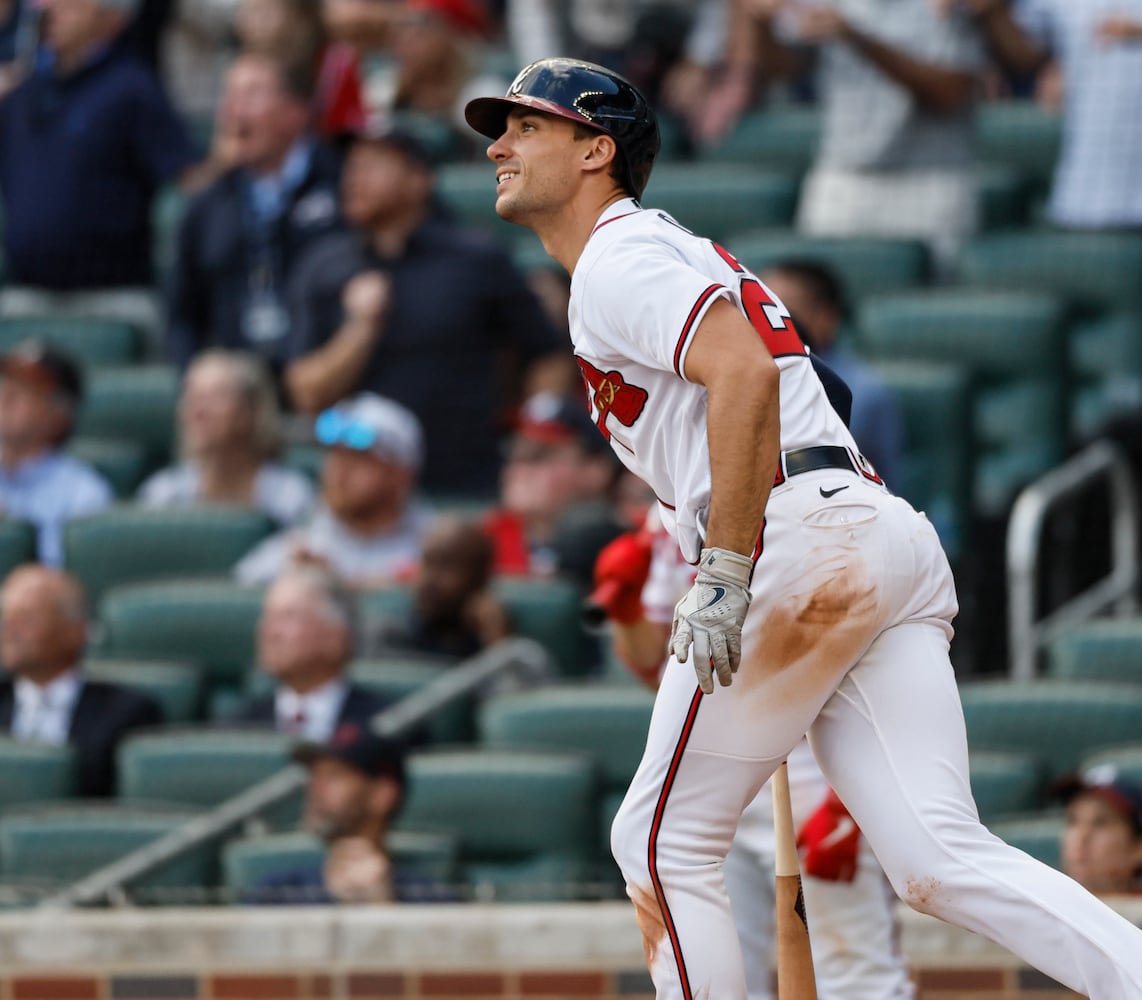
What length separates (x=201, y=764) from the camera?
5.74 m

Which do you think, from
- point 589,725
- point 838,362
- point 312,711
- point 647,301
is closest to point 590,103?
point 647,301

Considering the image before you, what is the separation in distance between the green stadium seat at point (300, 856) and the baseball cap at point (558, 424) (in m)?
1.75

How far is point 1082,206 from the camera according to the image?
7707mm

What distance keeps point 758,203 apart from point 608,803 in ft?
10.9

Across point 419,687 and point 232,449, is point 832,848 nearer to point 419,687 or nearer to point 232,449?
point 419,687

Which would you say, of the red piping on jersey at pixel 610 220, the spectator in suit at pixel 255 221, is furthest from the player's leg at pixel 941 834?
the spectator in suit at pixel 255 221

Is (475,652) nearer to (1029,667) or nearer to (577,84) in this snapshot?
(1029,667)

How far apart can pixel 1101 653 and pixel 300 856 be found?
6.98 ft

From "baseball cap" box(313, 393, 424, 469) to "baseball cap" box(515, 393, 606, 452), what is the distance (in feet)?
1.15

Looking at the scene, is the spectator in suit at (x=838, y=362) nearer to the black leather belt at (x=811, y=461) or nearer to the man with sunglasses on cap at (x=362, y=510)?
the man with sunglasses on cap at (x=362, y=510)

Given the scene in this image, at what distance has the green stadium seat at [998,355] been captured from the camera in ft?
23.4

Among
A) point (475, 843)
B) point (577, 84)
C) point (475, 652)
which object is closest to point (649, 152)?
point (577, 84)

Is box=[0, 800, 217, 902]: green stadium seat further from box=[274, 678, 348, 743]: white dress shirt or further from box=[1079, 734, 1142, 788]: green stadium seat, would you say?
box=[1079, 734, 1142, 788]: green stadium seat

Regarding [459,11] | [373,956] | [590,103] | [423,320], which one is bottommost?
[373,956]
